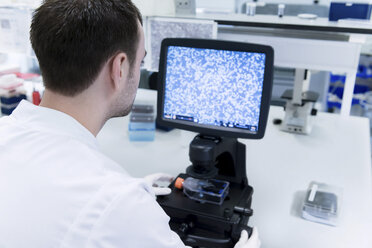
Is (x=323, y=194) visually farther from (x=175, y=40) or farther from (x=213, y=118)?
(x=175, y=40)

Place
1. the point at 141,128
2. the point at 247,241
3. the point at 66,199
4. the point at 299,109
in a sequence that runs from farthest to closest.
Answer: the point at 299,109 < the point at 141,128 < the point at 247,241 < the point at 66,199

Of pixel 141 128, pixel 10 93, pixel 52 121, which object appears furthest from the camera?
pixel 10 93

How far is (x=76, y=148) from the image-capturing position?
658 mm

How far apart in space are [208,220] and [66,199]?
1.54ft

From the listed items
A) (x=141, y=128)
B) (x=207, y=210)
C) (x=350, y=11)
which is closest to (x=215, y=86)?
(x=207, y=210)

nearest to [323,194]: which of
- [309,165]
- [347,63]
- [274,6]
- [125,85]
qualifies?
[309,165]

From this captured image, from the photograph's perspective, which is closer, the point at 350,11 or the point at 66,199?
the point at 66,199

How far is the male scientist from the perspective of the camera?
58cm

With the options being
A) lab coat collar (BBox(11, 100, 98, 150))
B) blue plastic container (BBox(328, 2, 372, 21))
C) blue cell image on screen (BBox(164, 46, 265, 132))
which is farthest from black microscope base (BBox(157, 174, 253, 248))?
blue plastic container (BBox(328, 2, 372, 21))

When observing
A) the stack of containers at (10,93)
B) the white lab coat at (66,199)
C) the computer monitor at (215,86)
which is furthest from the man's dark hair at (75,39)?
the stack of containers at (10,93)

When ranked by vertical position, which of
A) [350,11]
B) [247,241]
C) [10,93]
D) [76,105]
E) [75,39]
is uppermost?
[350,11]

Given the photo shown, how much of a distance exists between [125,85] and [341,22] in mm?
1091

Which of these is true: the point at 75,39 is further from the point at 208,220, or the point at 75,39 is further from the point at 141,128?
the point at 141,128

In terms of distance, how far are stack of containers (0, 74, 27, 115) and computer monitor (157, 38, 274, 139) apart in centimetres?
105
